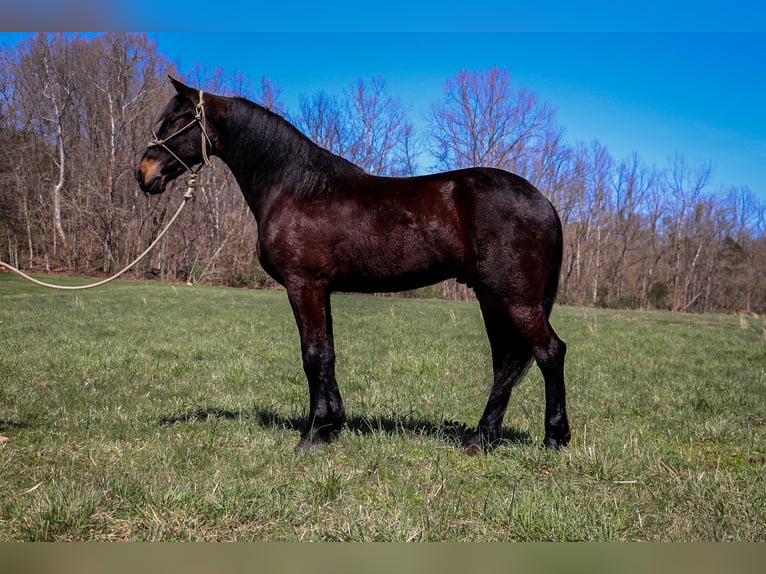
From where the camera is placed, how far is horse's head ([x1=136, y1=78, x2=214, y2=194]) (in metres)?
4.38

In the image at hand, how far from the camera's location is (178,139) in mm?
4418

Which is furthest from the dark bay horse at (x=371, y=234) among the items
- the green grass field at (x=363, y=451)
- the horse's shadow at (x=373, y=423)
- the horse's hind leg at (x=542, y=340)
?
the green grass field at (x=363, y=451)

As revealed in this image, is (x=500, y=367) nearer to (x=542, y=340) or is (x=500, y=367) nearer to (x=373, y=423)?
(x=542, y=340)

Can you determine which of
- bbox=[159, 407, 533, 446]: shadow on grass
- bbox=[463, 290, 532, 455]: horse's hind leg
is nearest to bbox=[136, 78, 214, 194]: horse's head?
bbox=[159, 407, 533, 446]: shadow on grass

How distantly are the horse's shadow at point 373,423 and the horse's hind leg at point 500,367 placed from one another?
21 cm

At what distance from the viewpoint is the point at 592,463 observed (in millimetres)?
3594

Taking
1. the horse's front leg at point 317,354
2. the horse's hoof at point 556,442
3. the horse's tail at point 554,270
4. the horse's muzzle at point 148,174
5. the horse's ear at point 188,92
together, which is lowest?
the horse's hoof at point 556,442

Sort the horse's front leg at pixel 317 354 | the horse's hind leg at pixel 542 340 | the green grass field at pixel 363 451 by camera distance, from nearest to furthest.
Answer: the green grass field at pixel 363 451
the horse's hind leg at pixel 542 340
the horse's front leg at pixel 317 354

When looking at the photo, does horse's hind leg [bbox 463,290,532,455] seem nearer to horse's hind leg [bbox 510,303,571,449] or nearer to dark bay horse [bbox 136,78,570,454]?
dark bay horse [bbox 136,78,570,454]

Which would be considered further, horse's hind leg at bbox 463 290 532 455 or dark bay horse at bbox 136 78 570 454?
horse's hind leg at bbox 463 290 532 455

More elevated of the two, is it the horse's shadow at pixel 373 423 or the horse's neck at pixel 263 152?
the horse's neck at pixel 263 152

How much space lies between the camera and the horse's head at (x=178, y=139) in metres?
4.38

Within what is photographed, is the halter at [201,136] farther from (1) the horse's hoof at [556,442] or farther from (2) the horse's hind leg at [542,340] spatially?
(1) the horse's hoof at [556,442]

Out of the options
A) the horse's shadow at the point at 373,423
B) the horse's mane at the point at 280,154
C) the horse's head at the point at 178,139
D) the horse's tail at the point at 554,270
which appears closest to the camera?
the horse's tail at the point at 554,270
